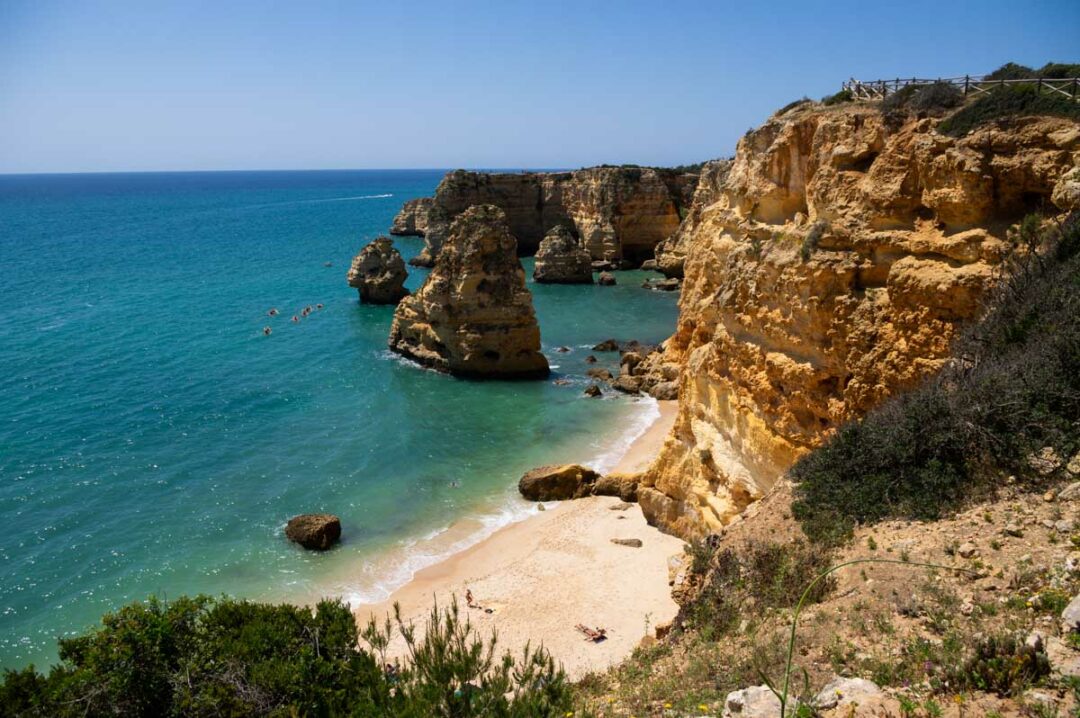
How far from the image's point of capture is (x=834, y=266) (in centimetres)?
1263

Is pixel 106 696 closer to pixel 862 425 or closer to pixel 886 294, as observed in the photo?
pixel 862 425

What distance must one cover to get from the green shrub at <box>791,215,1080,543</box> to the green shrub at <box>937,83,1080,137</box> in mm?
1989

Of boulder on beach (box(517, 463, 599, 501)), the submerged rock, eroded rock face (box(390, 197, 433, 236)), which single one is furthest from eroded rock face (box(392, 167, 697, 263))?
boulder on beach (box(517, 463, 599, 501))

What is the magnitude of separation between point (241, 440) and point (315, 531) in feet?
31.7

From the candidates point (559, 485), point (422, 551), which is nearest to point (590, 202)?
point (559, 485)

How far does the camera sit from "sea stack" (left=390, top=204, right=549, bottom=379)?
119 ft

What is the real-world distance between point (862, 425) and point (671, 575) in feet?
18.6

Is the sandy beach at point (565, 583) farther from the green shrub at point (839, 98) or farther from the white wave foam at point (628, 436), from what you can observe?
the green shrub at point (839, 98)

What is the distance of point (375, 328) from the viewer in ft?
157

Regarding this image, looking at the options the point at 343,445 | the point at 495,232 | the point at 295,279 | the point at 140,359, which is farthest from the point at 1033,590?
the point at 295,279

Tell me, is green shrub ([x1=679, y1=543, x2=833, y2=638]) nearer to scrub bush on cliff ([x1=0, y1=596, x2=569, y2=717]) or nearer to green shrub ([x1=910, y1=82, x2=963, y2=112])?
scrub bush on cliff ([x1=0, y1=596, x2=569, y2=717])

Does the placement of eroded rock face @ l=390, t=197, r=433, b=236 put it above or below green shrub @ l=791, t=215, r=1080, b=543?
above

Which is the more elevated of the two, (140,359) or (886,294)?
(886,294)

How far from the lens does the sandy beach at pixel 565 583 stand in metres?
15.6
